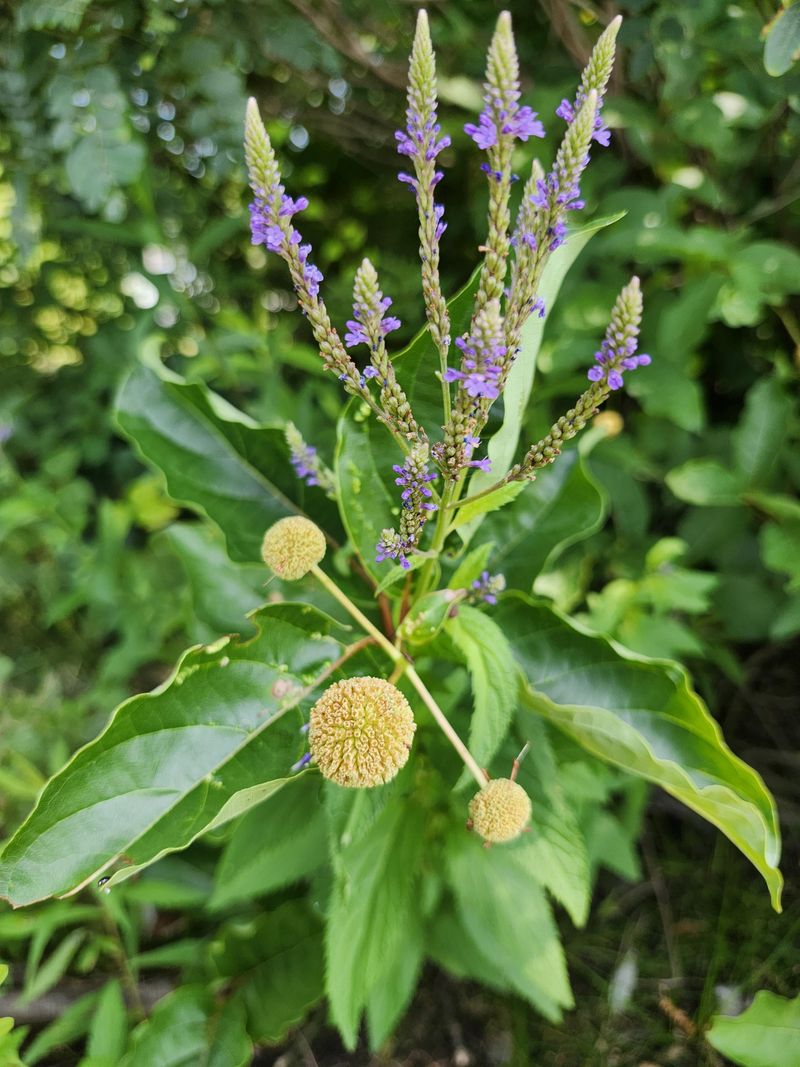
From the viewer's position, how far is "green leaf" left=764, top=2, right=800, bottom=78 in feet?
2.92

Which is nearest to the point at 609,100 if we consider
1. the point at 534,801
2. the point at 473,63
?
the point at 473,63

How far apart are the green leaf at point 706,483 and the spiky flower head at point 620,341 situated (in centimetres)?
88

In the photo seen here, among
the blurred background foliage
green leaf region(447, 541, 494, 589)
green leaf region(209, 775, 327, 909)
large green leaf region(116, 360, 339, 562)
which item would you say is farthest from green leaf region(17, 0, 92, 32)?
green leaf region(209, 775, 327, 909)

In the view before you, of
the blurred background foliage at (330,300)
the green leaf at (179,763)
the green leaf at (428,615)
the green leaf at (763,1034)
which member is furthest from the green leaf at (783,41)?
the green leaf at (763,1034)

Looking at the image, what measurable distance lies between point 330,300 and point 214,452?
0.88 m

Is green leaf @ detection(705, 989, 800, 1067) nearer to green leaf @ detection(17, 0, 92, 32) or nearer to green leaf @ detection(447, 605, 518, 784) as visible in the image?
green leaf @ detection(447, 605, 518, 784)

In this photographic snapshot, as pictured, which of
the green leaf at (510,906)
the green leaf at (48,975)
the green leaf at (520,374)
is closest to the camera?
the green leaf at (520,374)

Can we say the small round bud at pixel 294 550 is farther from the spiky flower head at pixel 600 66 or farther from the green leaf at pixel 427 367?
the spiky flower head at pixel 600 66

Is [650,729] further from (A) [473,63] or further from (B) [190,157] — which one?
(B) [190,157]

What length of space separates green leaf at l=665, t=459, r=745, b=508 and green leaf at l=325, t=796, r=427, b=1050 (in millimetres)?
781

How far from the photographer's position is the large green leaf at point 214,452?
0.98 m

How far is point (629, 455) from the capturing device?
1.48 meters

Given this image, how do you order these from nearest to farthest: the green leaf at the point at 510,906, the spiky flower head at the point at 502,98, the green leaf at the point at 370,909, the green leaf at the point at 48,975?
the spiky flower head at the point at 502,98 → the green leaf at the point at 370,909 → the green leaf at the point at 510,906 → the green leaf at the point at 48,975

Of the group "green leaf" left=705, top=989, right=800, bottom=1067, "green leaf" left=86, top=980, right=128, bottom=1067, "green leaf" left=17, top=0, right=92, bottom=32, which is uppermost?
"green leaf" left=17, top=0, right=92, bottom=32
